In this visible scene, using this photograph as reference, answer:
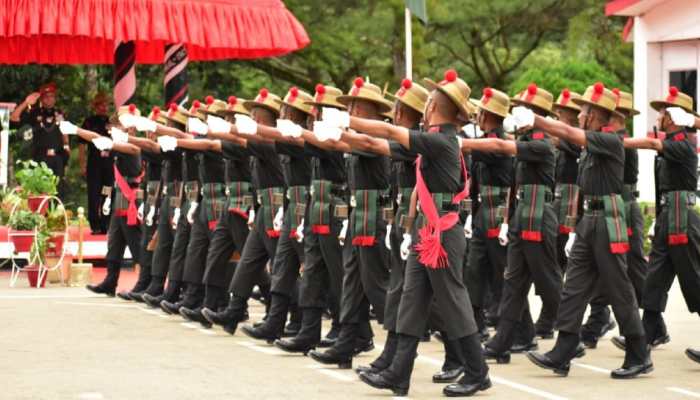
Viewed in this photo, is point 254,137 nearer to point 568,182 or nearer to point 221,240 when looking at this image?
point 221,240

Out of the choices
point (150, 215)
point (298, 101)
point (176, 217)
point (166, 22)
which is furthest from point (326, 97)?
point (166, 22)

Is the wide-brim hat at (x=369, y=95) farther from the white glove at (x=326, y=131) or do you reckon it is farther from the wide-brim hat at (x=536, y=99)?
the white glove at (x=326, y=131)

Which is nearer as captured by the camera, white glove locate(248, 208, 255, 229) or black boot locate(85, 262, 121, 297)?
white glove locate(248, 208, 255, 229)

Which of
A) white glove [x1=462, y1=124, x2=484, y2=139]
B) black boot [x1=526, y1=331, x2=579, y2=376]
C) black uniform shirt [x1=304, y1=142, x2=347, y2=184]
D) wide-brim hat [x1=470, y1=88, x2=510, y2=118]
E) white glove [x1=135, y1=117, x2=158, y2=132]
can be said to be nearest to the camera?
black boot [x1=526, y1=331, x2=579, y2=376]

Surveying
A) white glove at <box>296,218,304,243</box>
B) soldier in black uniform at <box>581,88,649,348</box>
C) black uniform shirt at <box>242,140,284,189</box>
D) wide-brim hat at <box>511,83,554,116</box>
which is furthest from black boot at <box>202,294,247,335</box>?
wide-brim hat at <box>511,83,554,116</box>

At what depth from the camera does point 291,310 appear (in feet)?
49.0

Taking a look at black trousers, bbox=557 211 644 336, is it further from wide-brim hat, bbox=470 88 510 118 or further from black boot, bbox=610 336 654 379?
wide-brim hat, bbox=470 88 510 118

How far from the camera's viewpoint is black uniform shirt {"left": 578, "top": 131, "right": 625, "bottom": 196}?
12227mm

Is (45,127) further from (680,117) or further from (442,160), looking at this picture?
(442,160)

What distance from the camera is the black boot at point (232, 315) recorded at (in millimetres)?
15070

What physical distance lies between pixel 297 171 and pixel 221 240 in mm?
1851

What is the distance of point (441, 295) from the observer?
11.4m

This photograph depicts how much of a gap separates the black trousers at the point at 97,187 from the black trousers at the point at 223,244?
29.2 ft

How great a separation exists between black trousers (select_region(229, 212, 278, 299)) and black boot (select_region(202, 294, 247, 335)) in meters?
0.12
